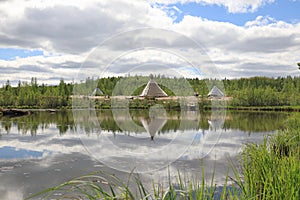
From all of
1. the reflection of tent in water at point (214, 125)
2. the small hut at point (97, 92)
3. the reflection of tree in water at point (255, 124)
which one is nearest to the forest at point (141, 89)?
the small hut at point (97, 92)

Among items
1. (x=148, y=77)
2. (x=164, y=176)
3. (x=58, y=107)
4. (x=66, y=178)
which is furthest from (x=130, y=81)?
(x=58, y=107)

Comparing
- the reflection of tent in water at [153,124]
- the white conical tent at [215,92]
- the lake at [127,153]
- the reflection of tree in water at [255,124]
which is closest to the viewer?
the lake at [127,153]

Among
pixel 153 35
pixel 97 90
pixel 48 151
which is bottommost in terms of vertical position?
pixel 48 151

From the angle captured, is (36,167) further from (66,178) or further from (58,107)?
(58,107)

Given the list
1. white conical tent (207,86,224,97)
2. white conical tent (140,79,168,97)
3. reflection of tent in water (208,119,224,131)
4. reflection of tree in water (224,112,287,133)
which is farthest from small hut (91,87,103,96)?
reflection of tree in water (224,112,287,133)

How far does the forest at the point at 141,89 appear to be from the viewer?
5.17m

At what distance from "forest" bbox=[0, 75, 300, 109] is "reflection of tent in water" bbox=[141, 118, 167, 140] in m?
0.68

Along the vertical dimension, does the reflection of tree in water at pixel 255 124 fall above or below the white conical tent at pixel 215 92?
below

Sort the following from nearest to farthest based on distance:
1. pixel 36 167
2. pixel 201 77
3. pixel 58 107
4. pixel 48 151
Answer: pixel 201 77, pixel 36 167, pixel 48 151, pixel 58 107

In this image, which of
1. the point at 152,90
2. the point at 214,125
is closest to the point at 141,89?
the point at 152,90

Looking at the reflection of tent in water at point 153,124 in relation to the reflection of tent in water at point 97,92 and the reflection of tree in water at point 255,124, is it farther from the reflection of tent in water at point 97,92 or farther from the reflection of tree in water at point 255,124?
the reflection of tree in water at point 255,124

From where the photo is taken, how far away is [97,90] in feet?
17.5

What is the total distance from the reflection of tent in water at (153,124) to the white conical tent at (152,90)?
71cm

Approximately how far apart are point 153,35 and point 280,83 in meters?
67.1
